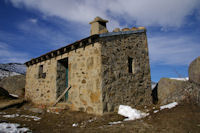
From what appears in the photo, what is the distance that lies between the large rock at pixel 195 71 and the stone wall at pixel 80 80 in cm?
331

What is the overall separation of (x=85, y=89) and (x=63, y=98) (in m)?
1.95

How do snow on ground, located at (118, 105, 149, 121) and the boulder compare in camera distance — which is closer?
snow on ground, located at (118, 105, 149, 121)

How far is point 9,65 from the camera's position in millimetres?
16500

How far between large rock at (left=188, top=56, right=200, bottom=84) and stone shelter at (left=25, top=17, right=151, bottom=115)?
2.21m

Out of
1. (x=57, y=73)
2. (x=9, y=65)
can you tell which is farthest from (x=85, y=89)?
(x=9, y=65)

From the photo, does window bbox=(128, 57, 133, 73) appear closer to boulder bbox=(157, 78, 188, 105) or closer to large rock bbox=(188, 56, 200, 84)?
boulder bbox=(157, 78, 188, 105)

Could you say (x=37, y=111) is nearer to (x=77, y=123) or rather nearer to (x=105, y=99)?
(x=77, y=123)

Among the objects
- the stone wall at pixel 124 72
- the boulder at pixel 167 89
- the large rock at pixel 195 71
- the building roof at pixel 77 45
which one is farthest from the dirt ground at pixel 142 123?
the building roof at pixel 77 45

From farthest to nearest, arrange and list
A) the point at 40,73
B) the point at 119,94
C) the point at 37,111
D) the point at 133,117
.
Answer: the point at 40,73
the point at 37,111
the point at 119,94
the point at 133,117

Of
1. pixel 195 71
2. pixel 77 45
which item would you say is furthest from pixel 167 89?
pixel 77 45

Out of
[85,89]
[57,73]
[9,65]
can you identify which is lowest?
[85,89]

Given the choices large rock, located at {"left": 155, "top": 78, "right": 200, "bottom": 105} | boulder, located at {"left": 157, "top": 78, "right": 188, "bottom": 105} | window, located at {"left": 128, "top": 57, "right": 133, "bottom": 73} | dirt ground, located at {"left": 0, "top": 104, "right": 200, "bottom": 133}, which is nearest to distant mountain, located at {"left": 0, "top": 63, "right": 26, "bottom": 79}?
dirt ground, located at {"left": 0, "top": 104, "right": 200, "bottom": 133}

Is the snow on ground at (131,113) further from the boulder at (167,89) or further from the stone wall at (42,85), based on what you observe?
the stone wall at (42,85)

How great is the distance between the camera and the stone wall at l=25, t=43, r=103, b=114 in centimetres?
555
